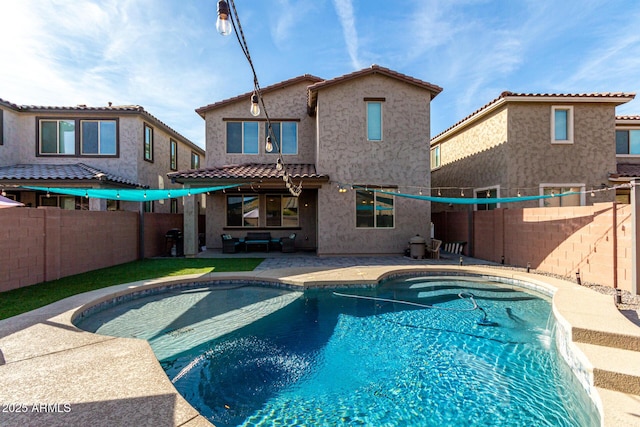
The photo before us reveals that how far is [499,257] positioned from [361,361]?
8691mm

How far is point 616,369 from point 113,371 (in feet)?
18.5

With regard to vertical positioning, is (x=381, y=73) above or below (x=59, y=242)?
above

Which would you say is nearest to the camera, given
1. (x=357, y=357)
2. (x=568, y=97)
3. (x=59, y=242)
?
(x=357, y=357)

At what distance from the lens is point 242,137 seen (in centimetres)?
1455

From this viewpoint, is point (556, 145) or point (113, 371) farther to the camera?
point (556, 145)

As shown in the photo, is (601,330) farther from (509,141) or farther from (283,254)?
(283,254)

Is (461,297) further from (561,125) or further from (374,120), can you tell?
(561,125)

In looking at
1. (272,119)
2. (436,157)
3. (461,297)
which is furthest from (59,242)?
(436,157)

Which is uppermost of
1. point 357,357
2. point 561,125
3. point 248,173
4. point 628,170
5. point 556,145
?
point 561,125

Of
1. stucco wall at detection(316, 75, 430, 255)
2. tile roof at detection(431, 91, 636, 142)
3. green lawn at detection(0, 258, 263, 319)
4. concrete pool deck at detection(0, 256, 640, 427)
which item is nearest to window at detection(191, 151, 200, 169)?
green lawn at detection(0, 258, 263, 319)

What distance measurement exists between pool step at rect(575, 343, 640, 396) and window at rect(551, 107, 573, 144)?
11044mm

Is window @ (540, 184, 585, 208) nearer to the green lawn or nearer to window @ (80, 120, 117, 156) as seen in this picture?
the green lawn

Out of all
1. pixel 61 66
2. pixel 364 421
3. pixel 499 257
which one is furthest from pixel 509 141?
pixel 61 66

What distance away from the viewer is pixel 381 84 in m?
12.4
